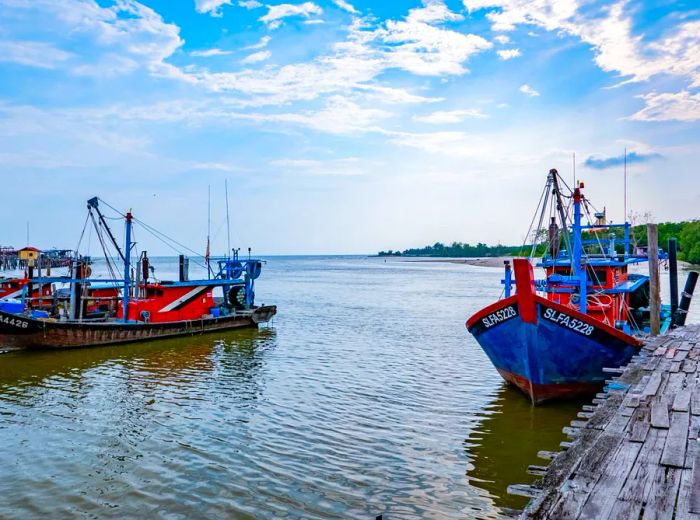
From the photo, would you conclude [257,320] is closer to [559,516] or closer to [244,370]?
[244,370]

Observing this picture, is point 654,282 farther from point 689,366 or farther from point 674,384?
point 674,384

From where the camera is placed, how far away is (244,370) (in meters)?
20.0

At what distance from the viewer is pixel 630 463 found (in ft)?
21.3

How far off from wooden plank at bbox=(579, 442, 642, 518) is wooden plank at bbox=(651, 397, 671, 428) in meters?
1.05

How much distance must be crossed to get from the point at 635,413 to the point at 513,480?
9.05 ft

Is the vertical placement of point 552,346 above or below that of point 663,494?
above

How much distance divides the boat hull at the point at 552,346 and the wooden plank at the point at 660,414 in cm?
418

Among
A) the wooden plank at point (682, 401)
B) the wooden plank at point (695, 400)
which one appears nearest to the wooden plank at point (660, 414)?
the wooden plank at point (682, 401)

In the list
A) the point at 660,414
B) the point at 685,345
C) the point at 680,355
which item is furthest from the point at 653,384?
the point at 685,345

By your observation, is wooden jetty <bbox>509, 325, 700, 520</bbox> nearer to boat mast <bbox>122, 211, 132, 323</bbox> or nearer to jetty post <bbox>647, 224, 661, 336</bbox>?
jetty post <bbox>647, 224, 661, 336</bbox>

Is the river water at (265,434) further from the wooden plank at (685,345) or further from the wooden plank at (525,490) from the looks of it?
the wooden plank at (685,345)

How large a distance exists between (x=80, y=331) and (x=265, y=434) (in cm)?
1544

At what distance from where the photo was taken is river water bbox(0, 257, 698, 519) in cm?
920

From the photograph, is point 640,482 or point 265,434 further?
point 265,434
